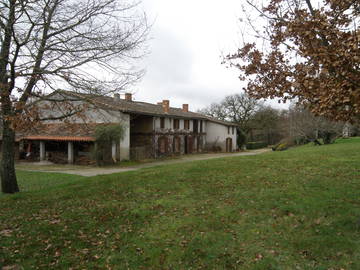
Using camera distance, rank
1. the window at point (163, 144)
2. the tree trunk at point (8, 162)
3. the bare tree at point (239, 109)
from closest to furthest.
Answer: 1. the tree trunk at point (8, 162)
2. the window at point (163, 144)
3. the bare tree at point (239, 109)

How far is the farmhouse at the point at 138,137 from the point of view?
74.2ft

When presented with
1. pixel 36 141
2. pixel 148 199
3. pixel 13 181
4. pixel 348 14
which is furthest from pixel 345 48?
pixel 36 141

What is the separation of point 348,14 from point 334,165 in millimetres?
7980

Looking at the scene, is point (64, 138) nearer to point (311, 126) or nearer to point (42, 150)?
point (42, 150)

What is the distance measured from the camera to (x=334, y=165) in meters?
12.0

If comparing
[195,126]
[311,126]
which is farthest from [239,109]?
[311,126]

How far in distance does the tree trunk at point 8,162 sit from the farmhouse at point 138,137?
712 cm

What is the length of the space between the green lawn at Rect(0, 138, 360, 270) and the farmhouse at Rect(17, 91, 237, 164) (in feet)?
29.8

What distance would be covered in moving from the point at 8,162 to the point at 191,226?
7.15 metres

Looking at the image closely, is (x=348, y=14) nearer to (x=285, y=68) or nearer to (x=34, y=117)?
(x=285, y=68)

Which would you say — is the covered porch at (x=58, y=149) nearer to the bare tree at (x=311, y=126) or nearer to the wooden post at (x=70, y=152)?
the wooden post at (x=70, y=152)

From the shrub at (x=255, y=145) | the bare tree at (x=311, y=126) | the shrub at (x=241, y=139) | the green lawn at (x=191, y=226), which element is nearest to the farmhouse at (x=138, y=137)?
the shrub at (x=241, y=139)

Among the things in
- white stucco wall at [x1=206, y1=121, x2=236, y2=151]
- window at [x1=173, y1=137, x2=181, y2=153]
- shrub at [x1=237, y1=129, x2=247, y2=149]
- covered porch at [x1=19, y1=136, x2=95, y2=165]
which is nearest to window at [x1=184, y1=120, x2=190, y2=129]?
window at [x1=173, y1=137, x2=181, y2=153]

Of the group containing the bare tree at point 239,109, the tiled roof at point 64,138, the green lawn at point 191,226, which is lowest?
the green lawn at point 191,226
